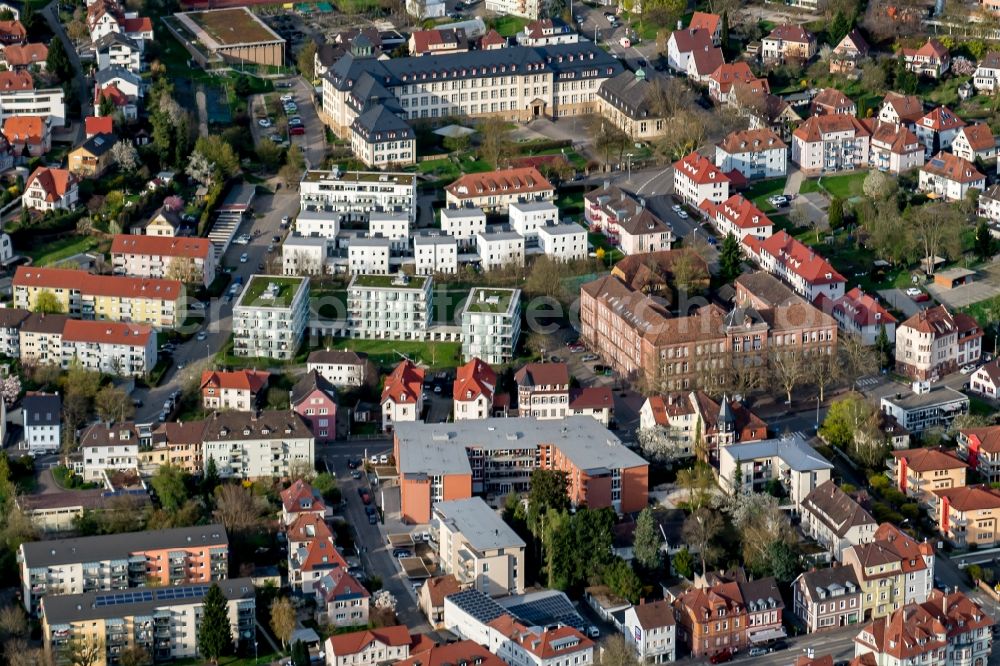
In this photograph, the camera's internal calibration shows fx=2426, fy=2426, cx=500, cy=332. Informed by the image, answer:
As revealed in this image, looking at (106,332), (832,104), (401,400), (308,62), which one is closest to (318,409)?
(401,400)

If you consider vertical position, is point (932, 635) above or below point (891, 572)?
above

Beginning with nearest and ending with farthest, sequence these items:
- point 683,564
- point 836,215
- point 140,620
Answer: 1. point 140,620
2. point 683,564
3. point 836,215

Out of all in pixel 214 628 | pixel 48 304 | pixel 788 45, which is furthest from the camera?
pixel 788 45

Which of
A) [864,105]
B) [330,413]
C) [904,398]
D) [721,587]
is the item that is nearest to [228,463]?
[330,413]

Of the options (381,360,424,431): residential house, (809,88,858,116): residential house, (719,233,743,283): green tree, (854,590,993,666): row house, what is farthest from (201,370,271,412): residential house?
(809,88,858,116): residential house

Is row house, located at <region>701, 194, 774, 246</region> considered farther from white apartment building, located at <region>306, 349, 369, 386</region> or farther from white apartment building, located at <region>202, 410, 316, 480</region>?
white apartment building, located at <region>202, 410, 316, 480</region>

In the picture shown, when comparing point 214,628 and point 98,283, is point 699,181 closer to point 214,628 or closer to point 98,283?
point 98,283
